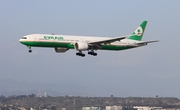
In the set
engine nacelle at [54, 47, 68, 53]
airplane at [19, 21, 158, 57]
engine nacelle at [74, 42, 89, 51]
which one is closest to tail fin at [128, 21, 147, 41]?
airplane at [19, 21, 158, 57]

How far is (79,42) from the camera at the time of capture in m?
100

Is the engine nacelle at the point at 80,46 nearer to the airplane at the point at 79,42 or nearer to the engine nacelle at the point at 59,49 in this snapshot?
the airplane at the point at 79,42

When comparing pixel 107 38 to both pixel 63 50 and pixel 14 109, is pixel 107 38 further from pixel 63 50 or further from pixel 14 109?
pixel 14 109

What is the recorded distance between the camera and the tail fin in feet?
365

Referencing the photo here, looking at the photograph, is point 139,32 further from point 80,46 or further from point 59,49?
point 59,49

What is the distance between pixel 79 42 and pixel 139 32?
728 inches

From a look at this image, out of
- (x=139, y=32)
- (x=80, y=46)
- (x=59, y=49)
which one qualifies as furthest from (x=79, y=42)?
(x=139, y=32)

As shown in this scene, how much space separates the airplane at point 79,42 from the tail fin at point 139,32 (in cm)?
170

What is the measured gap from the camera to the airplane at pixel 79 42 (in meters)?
97.2

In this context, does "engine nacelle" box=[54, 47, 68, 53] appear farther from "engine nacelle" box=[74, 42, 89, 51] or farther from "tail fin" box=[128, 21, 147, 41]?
"tail fin" box=[128, 21, 147, 41]

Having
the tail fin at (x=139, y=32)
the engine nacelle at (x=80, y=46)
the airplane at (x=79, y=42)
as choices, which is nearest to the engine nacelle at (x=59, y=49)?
the airplane at (x=79, y=42)

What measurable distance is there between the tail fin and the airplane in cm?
170

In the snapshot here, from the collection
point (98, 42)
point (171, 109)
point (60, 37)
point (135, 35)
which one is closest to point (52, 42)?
point (60, 37)

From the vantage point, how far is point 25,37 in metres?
98.1
